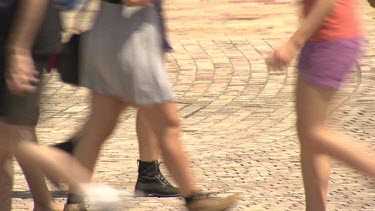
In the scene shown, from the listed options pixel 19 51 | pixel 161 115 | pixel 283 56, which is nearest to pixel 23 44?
pixel 19 51

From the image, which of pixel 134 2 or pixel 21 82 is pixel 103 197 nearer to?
pixel 21 82

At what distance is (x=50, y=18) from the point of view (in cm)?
523

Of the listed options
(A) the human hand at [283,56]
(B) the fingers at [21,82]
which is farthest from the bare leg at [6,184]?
(A) the human hand at [283,56]

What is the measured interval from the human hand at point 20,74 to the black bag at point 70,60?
1.76 ft

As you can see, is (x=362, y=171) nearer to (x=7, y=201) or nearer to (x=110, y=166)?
(x=7, y=201)

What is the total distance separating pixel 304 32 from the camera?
5.25m

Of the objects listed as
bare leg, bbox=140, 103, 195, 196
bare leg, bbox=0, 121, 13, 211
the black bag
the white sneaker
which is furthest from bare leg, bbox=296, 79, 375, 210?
bare leg, bbox=0, 121, 13, 211

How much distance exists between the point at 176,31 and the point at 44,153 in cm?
597

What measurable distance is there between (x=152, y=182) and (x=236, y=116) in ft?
5.96

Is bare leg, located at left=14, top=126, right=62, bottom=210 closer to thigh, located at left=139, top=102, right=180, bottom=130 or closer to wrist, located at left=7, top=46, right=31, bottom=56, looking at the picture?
thigh, located at left=139, top=102, right=180, bottom=130

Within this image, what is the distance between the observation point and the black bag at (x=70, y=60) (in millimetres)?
5641

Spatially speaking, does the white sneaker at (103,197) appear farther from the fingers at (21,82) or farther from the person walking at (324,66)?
the person walking at (324,66)

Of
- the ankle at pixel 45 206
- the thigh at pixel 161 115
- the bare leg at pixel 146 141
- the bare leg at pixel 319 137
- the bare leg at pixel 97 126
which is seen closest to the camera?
the bare leg at pixel 319 137

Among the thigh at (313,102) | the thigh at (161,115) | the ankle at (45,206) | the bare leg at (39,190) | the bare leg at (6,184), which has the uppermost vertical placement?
the thigh at (313,102)
